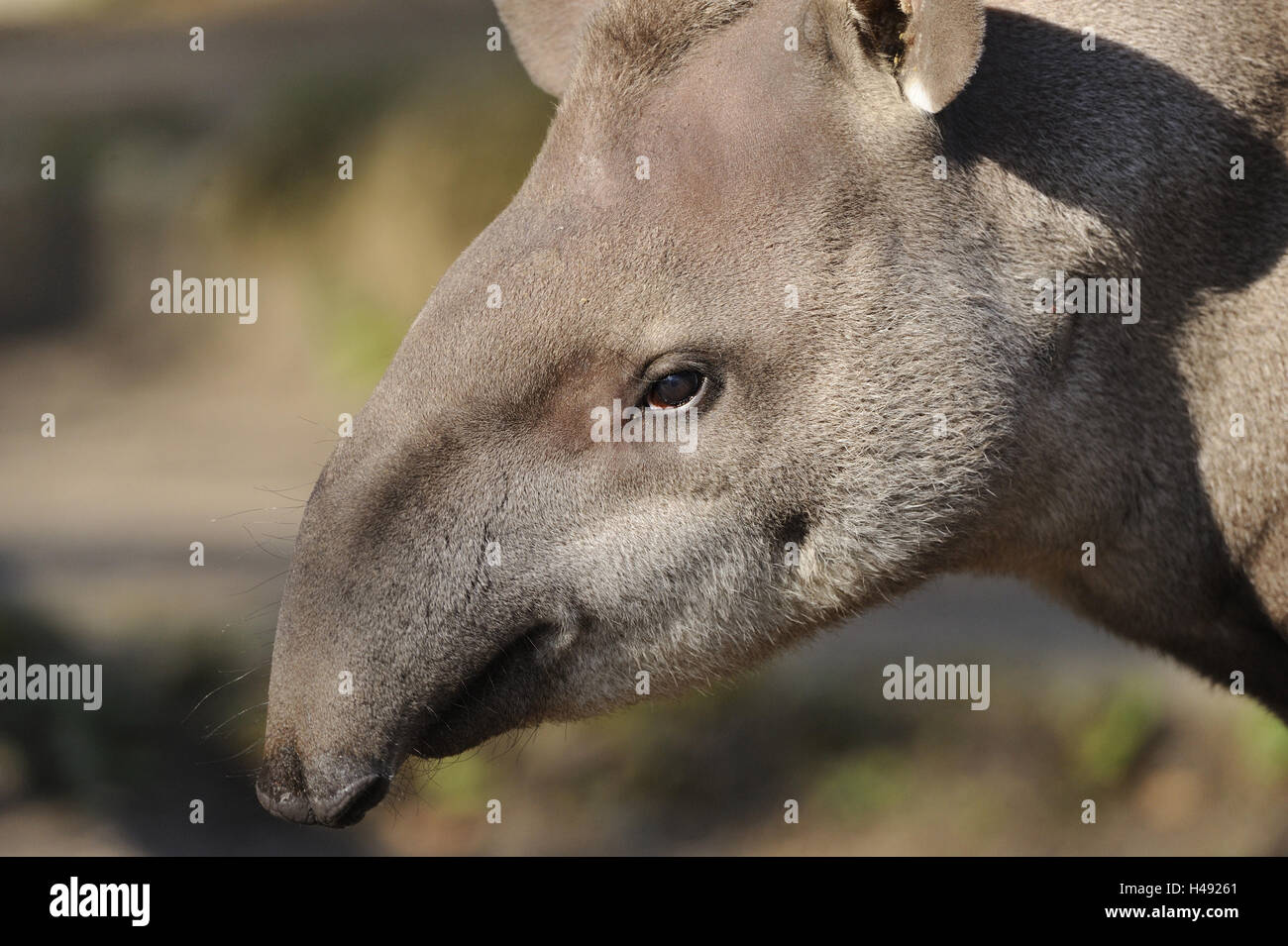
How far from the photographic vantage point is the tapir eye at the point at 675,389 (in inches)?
140

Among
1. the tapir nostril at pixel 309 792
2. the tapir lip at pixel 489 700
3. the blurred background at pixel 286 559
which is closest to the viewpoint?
the tapir nostril at pixel 309 792

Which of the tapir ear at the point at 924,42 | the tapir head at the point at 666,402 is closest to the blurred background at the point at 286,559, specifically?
the tapir head at the point at 666,402

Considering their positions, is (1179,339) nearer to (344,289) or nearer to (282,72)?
(344,289)

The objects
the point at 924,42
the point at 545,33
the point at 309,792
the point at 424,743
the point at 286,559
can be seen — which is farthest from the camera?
the point at 286,559

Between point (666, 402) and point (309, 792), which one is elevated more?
point (666, 402)

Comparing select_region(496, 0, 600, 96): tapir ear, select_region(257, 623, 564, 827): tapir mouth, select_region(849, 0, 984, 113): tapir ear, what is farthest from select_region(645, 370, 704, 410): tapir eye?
select_region(496, 0, 600, 96): tapir ear

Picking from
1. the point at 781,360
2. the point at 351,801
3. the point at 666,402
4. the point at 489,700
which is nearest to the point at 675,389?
the point at 666,402

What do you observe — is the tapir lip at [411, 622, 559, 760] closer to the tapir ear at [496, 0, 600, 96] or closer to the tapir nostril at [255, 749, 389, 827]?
the tapir nostril at [255, 749, 389, 827]

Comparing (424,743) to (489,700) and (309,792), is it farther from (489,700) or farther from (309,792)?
(309,792)

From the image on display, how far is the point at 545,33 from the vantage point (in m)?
4.62

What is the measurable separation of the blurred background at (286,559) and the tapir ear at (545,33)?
5.54 feet

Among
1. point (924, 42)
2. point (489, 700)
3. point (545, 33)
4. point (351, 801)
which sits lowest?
point (351, 801)

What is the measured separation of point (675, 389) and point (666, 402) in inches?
1.7

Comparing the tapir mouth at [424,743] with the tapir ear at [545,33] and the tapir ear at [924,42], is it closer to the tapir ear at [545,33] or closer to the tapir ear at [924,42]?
the tapir ear at [924,42]
